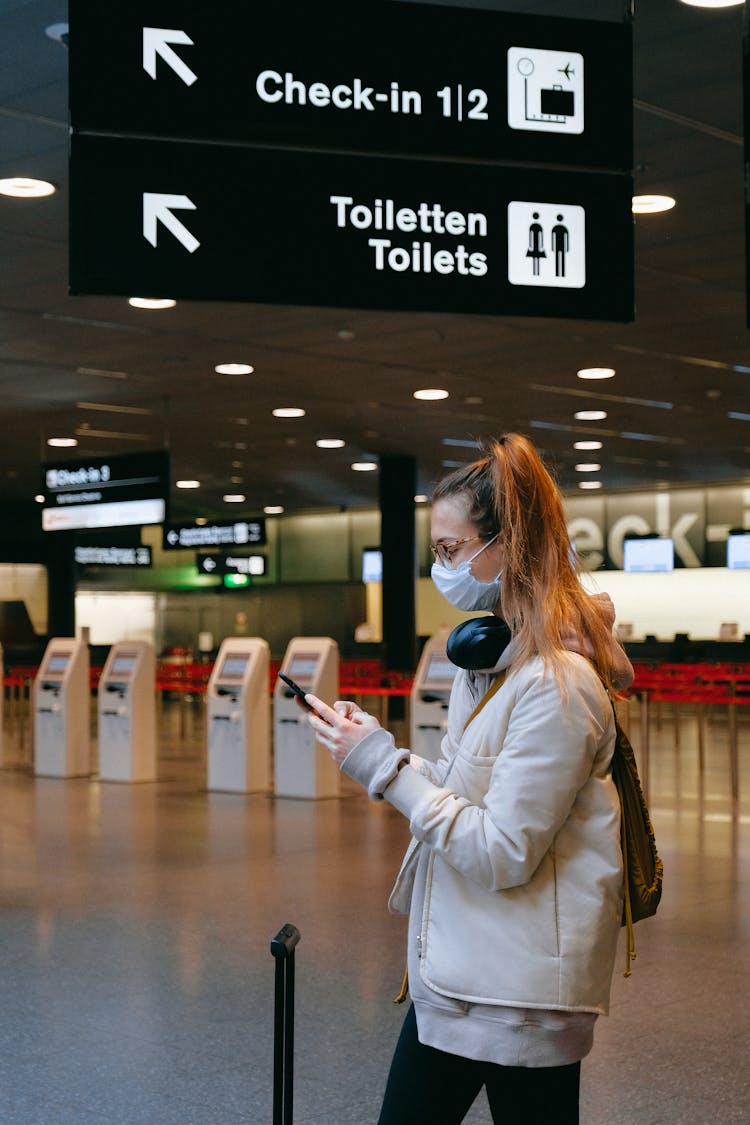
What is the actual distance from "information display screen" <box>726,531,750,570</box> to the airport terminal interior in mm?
5569

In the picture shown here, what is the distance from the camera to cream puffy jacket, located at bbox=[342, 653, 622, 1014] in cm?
215

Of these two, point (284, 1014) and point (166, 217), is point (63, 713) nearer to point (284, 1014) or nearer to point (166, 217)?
point (166, 217)

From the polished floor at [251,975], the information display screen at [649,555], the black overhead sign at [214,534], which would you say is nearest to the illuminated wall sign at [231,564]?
the black overhead sign at [214,534]

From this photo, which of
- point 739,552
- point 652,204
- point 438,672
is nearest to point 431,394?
point 438,672

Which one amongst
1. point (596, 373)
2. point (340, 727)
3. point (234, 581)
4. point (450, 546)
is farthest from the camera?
point (234, 581)

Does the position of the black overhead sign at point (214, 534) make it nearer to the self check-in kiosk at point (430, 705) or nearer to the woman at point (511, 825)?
the self check-in kiosk at point (430, 705)

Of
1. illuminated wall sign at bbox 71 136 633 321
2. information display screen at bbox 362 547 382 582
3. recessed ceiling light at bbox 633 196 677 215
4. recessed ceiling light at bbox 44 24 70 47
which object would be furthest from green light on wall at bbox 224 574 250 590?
illuminated wall sign at bbox 71 136 633 321

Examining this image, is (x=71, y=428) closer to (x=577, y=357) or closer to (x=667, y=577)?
(x=577, y=357)

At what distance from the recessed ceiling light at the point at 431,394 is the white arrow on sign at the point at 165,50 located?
36.5ft

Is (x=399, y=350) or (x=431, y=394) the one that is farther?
(x=431, y=394)

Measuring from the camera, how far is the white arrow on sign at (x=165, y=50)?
359cm

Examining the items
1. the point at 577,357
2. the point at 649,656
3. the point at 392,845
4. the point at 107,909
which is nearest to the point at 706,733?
the point at 649,656

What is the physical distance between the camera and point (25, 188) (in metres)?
7.98

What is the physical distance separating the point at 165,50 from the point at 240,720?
9.48m
